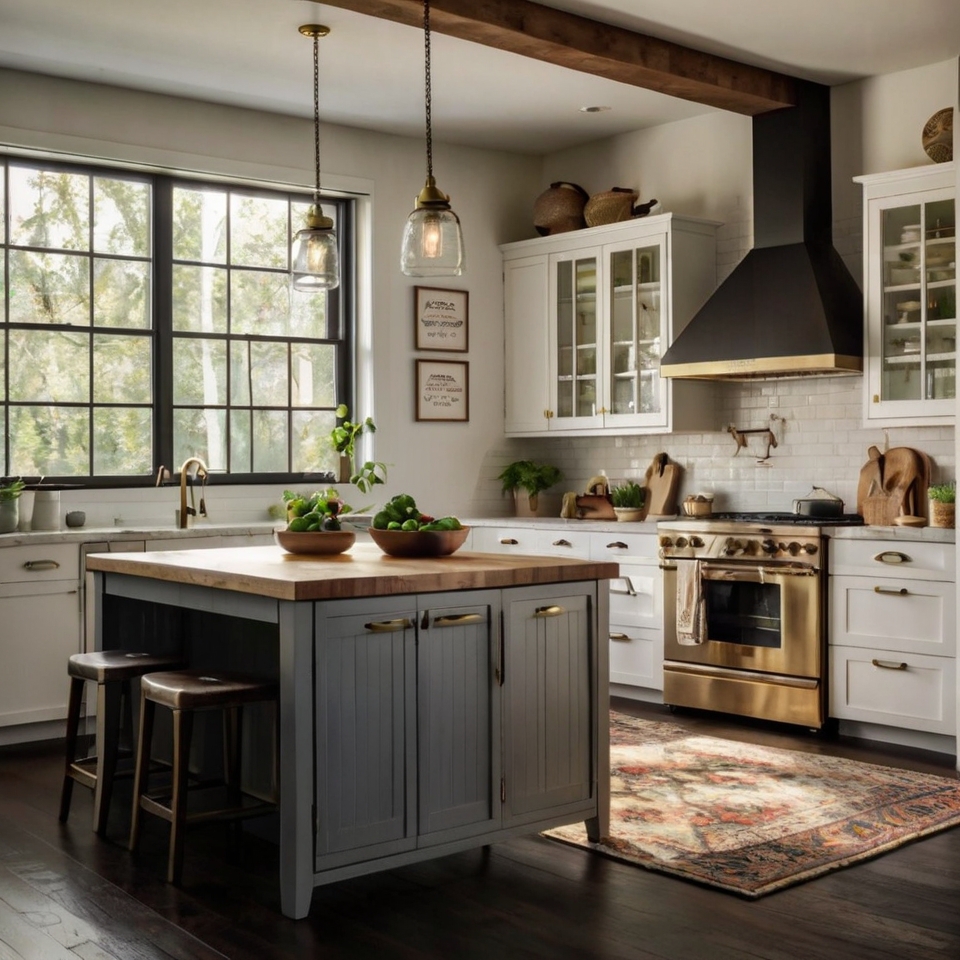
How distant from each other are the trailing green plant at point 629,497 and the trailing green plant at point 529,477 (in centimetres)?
65

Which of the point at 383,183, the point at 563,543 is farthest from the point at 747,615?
the point at 383,183

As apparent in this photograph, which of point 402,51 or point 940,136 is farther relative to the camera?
point 402,51

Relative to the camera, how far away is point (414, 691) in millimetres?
3742

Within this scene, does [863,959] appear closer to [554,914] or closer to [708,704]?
[554,914]

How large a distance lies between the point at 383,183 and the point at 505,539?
219 centimetres

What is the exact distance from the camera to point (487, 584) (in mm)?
3875

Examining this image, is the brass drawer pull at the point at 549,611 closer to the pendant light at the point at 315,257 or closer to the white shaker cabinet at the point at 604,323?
the pendant light at the point at 315,257

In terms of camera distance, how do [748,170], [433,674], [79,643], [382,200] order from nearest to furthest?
1. [433,674]
2. [79,643]
3. [748,170]
4. [382,200]

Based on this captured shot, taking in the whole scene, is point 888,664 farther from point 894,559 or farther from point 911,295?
point 911,295

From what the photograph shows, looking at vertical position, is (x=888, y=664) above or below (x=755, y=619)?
below

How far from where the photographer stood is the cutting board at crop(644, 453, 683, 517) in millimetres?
7195

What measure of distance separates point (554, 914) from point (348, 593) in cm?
105

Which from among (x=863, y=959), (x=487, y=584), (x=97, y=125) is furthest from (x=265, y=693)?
(x=97, y=125)

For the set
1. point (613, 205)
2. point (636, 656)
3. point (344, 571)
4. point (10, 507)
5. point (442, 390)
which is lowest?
point (636, 656)
